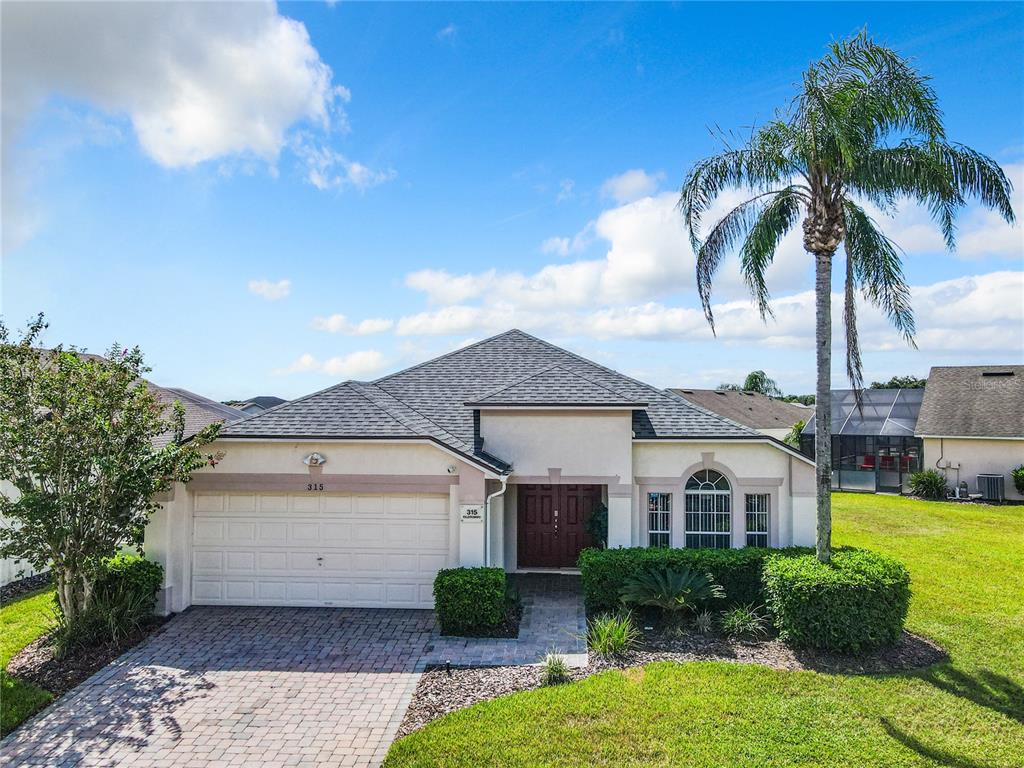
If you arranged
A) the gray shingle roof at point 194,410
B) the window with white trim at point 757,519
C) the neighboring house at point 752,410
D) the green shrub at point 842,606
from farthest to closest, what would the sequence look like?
the neighboring house at point 752,410
the gray shingle roof at point 194,410
the window with white trim at point 757,519
the green shrub at point 842,606

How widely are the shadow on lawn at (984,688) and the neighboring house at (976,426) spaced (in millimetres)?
23947

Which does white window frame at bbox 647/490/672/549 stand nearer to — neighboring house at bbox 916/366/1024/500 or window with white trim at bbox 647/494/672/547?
window with white trim at bbox 647/494/672/547

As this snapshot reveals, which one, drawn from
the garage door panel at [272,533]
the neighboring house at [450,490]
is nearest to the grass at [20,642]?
the neighboring house at [450,490]

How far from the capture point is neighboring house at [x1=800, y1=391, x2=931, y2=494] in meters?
31.4

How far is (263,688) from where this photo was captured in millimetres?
9281

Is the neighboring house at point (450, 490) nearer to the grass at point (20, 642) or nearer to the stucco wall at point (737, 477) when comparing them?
the stucco wall at point (737, 477)

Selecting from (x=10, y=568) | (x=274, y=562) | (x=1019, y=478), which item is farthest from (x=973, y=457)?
(x=10, y=568)

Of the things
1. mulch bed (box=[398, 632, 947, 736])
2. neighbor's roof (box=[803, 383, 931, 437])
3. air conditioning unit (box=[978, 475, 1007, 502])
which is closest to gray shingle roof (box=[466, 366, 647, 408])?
mulch bed (box=[398, 632, 947, 736])

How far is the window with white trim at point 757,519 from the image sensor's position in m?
14.7

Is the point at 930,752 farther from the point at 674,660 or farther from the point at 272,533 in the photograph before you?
the point at 272,533

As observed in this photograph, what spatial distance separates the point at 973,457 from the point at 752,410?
18463 millimetres

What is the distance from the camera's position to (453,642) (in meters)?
11.1

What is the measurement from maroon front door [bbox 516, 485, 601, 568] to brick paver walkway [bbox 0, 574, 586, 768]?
3002 millimetres

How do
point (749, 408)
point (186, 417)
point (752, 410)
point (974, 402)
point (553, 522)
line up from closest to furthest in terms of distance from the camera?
point (553, 522), point (186, 417), point (974, 402), point (752, 410), point (749, 408)
